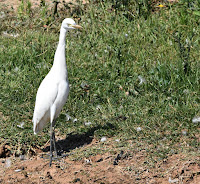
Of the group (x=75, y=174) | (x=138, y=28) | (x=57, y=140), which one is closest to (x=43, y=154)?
(x=57, y=140)

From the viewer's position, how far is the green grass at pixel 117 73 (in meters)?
4.59

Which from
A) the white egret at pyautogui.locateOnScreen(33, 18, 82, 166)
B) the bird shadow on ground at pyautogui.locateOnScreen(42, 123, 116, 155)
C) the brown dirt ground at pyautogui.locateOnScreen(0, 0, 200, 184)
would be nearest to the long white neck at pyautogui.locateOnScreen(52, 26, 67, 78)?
the white egret at pyautogui.locateOnScreen(33, 18, 82, 166)

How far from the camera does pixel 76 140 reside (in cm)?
471

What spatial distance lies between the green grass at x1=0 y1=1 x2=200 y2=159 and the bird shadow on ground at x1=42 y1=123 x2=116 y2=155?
0.03m

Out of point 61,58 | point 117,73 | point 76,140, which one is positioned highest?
point 61,58

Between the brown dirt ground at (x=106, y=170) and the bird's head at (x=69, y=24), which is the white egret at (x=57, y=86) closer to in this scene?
the bird's head at (x=69, y=24)

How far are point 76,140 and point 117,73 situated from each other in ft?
4.33

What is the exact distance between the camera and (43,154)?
14.7ft

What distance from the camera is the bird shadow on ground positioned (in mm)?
4582

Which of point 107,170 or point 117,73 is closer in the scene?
point 107,170

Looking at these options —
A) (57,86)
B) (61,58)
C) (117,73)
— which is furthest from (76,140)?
(117,73)

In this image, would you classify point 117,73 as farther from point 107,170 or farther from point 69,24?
point 107,170

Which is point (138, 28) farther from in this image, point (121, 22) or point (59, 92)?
point (59, 92)

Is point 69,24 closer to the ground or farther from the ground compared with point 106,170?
farther from the ground
